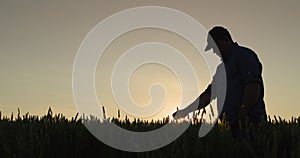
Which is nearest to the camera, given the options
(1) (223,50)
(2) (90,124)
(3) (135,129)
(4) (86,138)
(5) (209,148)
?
(5) (209,148)

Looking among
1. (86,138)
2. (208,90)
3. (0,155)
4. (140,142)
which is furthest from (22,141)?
(208,90)

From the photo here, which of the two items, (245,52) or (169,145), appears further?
(245,52)

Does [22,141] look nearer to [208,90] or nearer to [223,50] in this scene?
[223,50]

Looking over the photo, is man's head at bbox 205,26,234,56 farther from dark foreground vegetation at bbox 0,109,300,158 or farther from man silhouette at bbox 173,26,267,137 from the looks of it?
dark foreground vegetation at bbox 0,109,300,158

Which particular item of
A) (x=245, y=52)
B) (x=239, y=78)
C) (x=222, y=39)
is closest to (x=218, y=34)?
(x=222, y=39)

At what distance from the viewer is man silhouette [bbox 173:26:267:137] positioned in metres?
6.73

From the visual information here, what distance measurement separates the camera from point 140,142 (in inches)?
169

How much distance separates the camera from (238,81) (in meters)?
7.32

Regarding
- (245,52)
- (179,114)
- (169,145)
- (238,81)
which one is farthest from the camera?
(179,114)

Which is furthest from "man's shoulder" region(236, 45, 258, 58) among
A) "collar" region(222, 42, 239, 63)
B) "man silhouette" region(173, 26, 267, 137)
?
"collar" region(222, 42, 239, 63)

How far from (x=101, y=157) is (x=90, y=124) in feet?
4.09

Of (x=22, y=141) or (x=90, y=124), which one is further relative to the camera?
(x=90, y=124)

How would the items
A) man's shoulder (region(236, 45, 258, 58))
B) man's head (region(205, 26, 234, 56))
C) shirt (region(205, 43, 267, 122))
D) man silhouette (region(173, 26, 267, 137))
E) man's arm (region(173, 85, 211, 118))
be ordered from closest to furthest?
man silhouette (region(173, 26, 267, 137)) → shirt (region(205, 43, 267, 122)) → man's shoulder (region(236, 45, 258, 58)) → man's head (region(205, 26, 234, 56)) → man's arm (region(173, 85, 211, 118))

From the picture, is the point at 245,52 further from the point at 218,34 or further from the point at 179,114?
the point at 179,114
